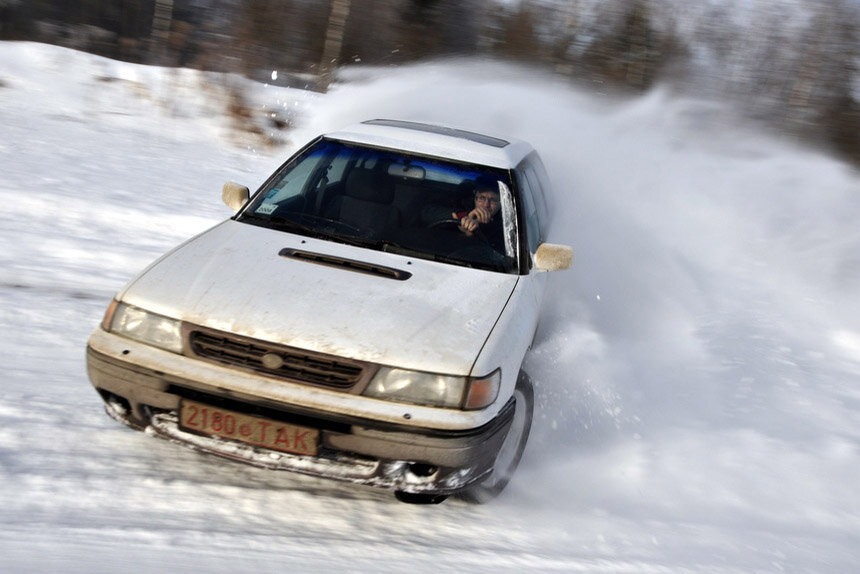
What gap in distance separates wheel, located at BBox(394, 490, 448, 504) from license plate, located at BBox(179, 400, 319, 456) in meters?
0.52

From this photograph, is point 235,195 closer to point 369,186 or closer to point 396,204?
point 369,186

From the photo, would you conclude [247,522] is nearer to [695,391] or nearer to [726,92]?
[695,391]

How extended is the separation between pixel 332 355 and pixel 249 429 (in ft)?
1.32

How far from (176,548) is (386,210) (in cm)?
203

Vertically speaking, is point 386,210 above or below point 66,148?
above

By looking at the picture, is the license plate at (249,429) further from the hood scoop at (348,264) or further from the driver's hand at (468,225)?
the driver's hand at (468,225)

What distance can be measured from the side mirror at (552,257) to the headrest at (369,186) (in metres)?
0.84

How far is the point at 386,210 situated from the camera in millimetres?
4340

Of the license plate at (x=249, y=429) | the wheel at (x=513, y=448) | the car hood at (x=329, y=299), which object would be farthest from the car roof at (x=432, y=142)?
the license plate at (x=249, y=429)

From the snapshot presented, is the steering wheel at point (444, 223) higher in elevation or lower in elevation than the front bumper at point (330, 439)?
higher

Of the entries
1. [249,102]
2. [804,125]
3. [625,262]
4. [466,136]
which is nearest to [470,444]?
[466,136]

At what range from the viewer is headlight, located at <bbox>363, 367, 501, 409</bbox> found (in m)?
3.12

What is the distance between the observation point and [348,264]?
12.4 feet

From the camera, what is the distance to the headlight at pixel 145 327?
3.23 m
